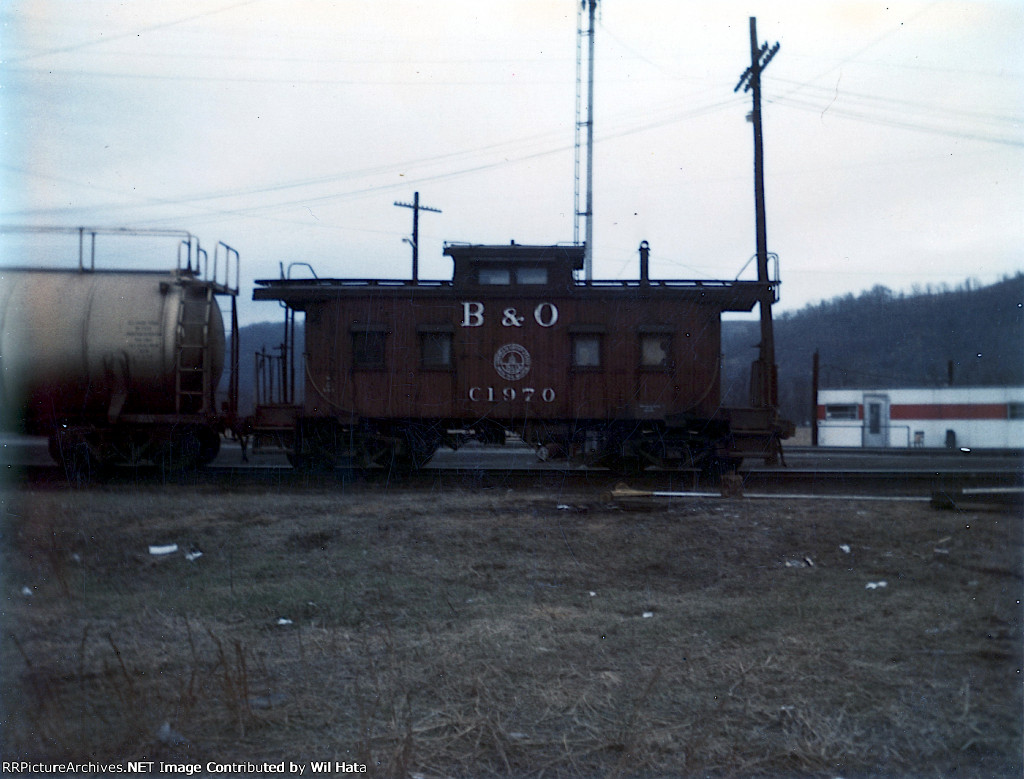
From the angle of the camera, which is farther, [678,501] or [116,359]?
[116,359]

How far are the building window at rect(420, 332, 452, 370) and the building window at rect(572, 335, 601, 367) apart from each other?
2.49m

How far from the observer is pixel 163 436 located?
13383 millimetres

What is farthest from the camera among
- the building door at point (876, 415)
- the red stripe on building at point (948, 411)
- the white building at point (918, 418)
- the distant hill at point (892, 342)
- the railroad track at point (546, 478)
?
the building door at point (876, 415)

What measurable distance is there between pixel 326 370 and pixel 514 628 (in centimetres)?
971

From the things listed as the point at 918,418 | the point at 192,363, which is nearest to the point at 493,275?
the point at 192,363

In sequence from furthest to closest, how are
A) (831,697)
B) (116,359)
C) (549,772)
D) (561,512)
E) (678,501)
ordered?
(116,359)
(678,501)
(561,512)
(831,697)
(549,772)

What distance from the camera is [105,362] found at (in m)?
13.1

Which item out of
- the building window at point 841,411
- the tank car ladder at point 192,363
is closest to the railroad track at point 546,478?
the tank car ladder at point 192,363

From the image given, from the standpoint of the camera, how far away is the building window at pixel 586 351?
13.9 m

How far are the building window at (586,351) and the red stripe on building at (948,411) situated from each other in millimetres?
12372

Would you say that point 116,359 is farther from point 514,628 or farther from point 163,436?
point 514,628

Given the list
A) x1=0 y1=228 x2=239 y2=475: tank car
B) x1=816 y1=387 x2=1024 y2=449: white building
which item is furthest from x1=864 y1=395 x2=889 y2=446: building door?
x1=0 y1=228 x2=239 y2=475: tank car

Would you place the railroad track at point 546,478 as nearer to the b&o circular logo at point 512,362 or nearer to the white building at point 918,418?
the b&o circular logo at point 512,362

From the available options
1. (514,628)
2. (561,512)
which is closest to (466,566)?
(514,628)
